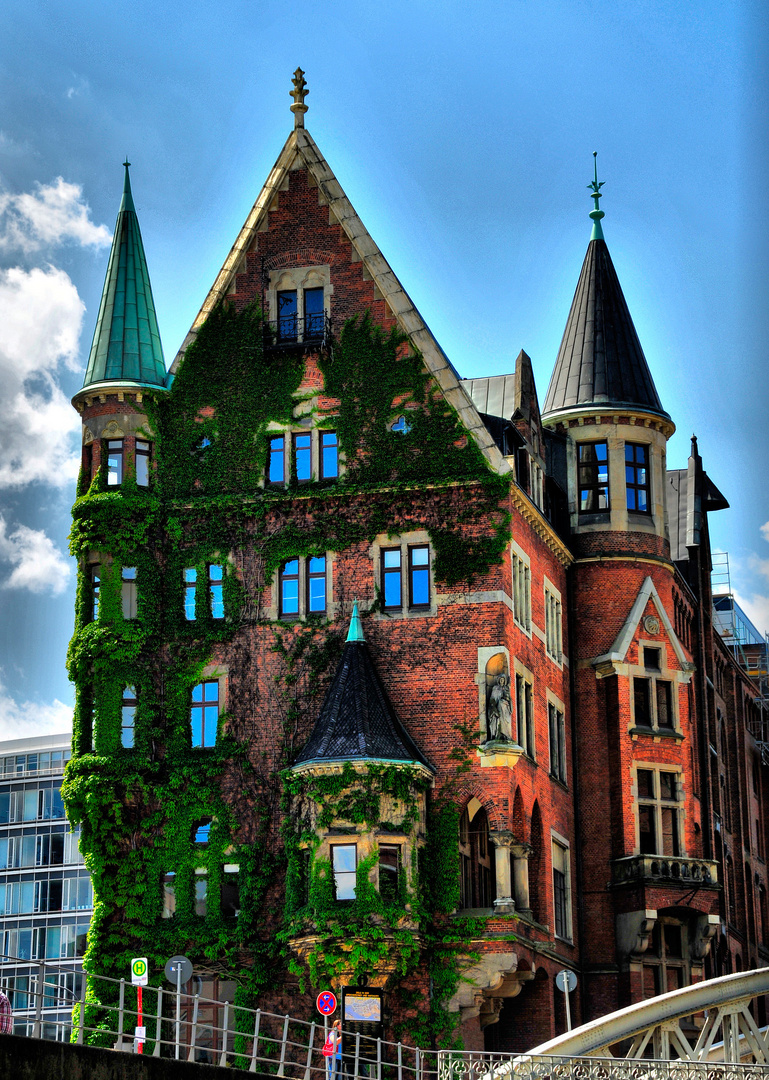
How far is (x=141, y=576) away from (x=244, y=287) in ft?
29.5

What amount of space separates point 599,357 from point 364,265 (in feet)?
31.2

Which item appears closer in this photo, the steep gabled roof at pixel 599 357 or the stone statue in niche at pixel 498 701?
the stone statue in niche at pixel 498 701

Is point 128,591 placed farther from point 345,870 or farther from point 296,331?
point 345,870

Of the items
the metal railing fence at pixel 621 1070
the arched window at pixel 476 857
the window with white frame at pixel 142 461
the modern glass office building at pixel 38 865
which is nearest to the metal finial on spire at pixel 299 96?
the window with white frame at pixel 142 461

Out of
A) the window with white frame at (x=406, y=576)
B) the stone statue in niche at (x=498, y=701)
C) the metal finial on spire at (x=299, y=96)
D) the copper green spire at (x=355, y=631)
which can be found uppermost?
the metal finial on spire at (x=299, y=96)

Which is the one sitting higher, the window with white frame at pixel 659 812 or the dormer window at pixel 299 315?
the dormer window at pixel 299 315

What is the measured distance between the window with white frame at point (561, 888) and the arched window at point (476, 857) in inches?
150

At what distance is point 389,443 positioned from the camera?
Result: 50906 mm

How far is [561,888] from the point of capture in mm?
52219

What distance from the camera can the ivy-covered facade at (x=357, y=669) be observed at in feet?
153

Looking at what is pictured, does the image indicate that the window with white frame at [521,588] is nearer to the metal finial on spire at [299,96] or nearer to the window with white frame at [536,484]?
the window with white frame at [536,484]

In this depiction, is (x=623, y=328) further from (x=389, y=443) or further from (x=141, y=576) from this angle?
(x=141, y=576)

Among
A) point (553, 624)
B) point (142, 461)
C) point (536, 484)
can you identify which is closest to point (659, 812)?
point (553, 624)

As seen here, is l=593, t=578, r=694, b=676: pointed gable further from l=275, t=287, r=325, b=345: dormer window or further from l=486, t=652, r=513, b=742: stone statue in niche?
l=275, t=287, r=325, b=345: dormer window
